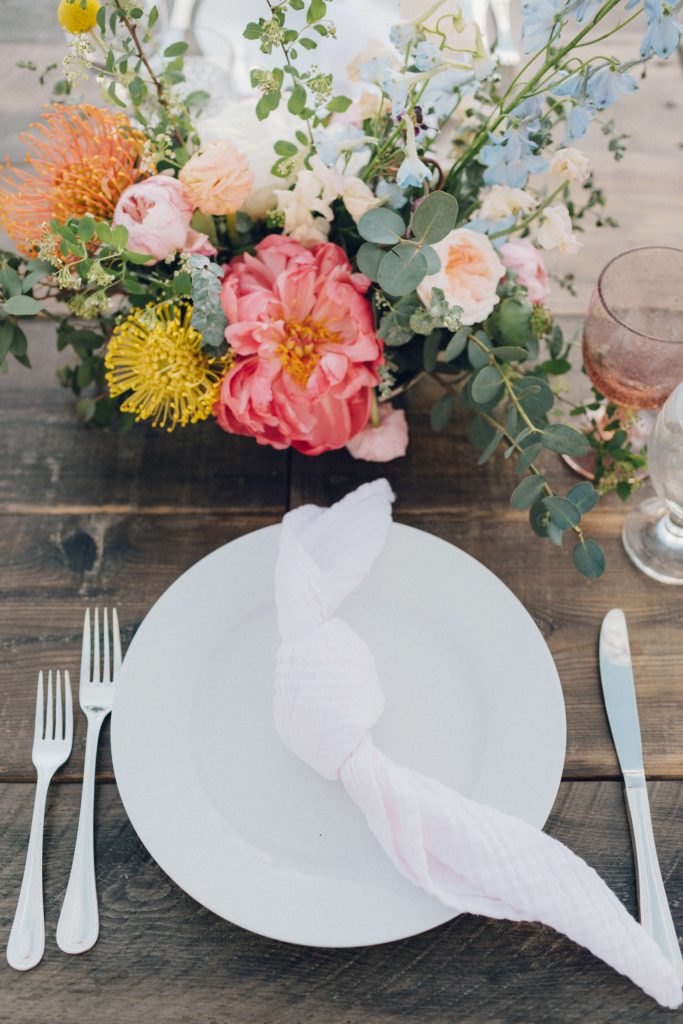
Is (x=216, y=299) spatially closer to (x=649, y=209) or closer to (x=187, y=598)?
(x=187, y=598)

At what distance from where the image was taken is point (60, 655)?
0.74 meters

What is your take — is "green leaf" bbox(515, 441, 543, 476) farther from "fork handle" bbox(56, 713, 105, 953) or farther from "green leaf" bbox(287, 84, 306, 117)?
"fork handle" bbox(56, 713, 105, 953)

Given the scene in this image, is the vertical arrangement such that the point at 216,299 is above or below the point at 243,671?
above

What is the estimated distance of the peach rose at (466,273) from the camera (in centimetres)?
64

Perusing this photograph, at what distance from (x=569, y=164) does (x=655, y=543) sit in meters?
0.35

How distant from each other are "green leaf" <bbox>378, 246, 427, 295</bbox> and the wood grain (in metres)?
0.45

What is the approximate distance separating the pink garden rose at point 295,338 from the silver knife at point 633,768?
30 centimetres

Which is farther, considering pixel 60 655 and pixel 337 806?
pixel 60 655

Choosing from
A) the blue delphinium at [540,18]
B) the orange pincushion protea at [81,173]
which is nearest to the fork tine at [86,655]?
the orange pincushion protea at [81,173]

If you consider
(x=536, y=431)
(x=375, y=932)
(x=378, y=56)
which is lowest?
(x=375, y=932)

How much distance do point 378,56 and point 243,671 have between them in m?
0.50

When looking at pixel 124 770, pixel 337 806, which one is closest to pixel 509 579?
pixel 337 806

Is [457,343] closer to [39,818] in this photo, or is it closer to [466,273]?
[466,273]

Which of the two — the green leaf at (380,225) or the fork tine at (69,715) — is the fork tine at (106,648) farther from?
the green leaf at (380,225)
